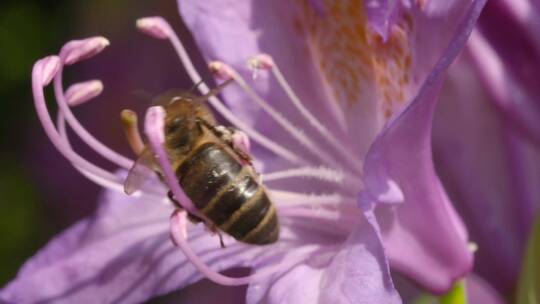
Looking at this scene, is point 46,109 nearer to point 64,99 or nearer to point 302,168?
point 64,99

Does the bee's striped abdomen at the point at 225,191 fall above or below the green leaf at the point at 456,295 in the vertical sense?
above

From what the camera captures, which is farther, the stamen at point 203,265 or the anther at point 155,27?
the anther at point 155,27

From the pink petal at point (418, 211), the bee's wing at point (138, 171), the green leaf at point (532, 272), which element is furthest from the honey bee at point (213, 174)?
the green leaf at point (532, 272)

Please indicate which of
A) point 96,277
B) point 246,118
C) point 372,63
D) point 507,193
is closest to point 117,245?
point 96,277

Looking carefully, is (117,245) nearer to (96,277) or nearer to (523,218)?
(96,277)

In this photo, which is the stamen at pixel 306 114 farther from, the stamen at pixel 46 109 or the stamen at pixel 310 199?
the stamen at pixel 46 109

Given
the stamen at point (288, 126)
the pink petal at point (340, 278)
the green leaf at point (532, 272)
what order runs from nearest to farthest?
the pink petal at point (340, 278) < the green leaf at point (532, 272) < the stamen at point (288, 126)
